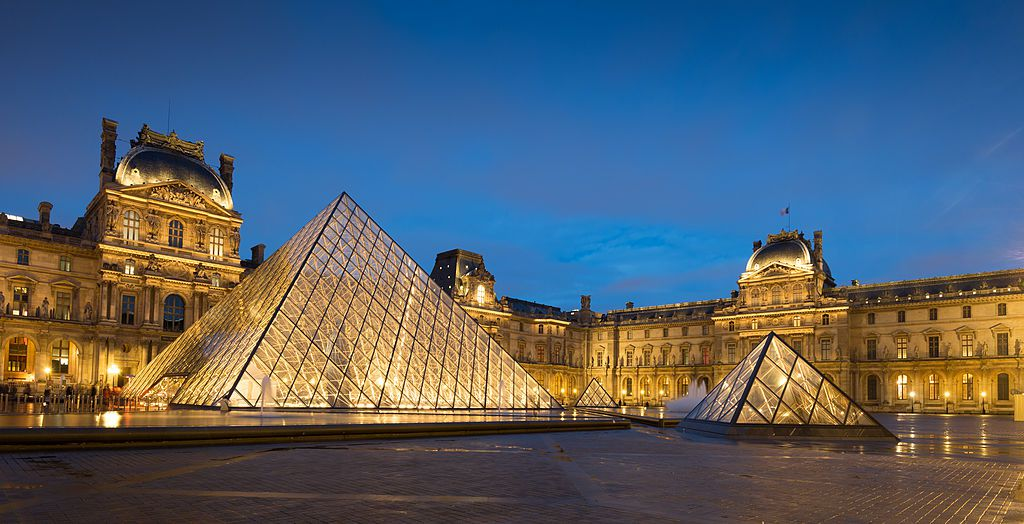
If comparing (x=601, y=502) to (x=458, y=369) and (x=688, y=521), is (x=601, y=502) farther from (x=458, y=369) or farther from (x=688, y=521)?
(x=458, y=369)

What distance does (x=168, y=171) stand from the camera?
41625mm

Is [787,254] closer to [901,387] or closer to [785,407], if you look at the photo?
[901,387]

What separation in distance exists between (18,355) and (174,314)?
24.3 feet

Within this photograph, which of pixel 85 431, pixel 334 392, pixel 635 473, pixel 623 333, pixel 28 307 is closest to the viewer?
pixel 635 473

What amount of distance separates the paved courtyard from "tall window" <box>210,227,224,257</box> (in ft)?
106

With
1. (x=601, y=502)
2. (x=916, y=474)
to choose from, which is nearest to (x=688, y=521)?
(x=601, y=502)

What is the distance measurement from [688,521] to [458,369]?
1793 centimetres

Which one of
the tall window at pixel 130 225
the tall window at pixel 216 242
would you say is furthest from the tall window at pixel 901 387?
the tall window at pixel 130 225

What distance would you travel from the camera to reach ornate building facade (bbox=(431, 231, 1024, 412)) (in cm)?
5206

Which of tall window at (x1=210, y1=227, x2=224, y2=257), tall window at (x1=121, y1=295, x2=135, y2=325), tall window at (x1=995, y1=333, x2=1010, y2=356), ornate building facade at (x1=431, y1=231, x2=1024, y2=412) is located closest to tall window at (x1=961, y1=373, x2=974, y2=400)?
ornate building facade at (x1=431, y1=231, x2=1024, y2=412)

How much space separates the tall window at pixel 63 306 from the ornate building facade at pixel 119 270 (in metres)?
0.05

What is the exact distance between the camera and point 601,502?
7945 mm

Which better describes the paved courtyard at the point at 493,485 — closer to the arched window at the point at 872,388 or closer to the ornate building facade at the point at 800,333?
the ornate building facade at the point at 800,333

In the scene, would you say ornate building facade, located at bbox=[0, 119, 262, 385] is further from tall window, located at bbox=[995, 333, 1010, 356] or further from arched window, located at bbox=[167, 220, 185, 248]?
tall window, located at bbox=[995, 333, 1010, 356]
